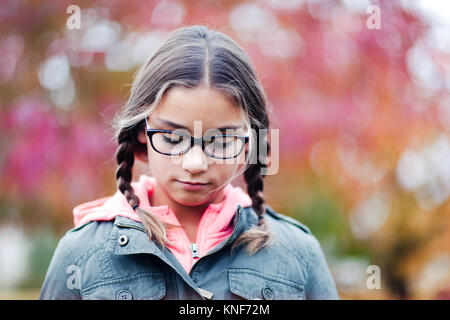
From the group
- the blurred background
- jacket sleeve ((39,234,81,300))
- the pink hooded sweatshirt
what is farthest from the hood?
the blurred background

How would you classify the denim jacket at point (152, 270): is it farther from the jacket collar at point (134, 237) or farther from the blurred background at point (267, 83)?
the blurred background at point (267, 83)

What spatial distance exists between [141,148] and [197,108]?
13.1 inches

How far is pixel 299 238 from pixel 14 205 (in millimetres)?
2358

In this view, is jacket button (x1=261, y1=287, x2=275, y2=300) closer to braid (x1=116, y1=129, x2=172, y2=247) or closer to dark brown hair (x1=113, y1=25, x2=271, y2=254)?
dark brown hair (x1=113, y1=25, x2=271, y2=254)

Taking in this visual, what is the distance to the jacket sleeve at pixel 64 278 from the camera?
1554mm

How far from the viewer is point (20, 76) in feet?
9.82

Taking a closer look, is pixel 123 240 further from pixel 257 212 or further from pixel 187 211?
pixel 257 212

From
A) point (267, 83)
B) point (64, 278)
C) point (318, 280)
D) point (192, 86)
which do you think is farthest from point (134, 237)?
point (267, 83)

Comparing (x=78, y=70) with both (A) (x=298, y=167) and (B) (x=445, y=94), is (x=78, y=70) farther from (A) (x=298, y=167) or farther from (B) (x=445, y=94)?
(B) (x=445, y=94)

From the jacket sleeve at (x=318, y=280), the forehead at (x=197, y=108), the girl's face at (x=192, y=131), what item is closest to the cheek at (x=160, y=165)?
the girl's face at (x=192, y=131)

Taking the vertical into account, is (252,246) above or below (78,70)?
below

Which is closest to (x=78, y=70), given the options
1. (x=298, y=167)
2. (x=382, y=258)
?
(x=298, y=167)

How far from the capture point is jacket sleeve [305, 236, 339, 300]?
171cm

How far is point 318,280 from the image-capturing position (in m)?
1.73
